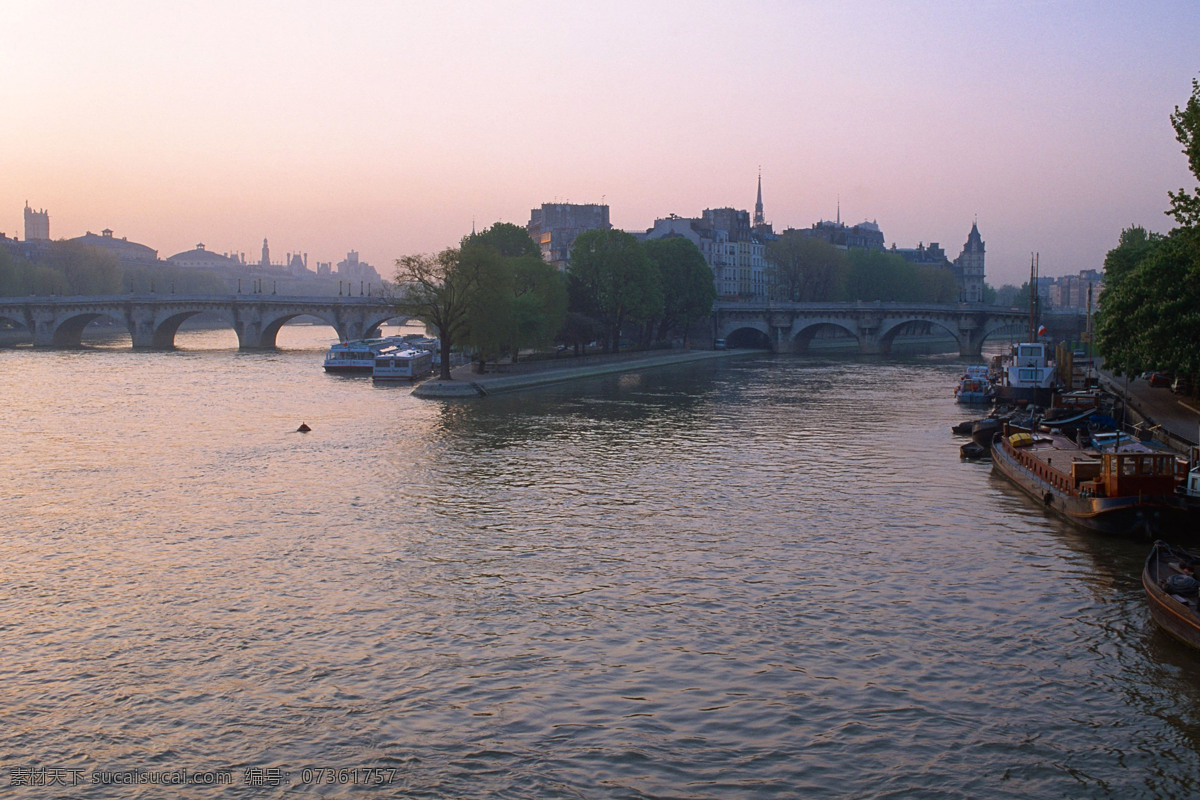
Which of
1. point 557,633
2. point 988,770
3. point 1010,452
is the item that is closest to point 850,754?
point 988,770

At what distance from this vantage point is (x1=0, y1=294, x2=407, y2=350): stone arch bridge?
4584 inches

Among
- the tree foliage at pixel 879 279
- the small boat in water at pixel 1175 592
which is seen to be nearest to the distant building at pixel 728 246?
the tree foliage at pixel 879 279

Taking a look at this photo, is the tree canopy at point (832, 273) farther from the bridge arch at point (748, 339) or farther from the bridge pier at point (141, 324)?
the bridge pier at point (141, 324)

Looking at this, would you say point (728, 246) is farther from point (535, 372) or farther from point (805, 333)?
point (535, 372)

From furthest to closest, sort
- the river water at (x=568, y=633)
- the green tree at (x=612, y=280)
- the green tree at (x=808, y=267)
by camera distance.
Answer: the green tree at (x=808, y=267) < the green tree at (x=612, y=280) < the river water at (x=568, y=633)

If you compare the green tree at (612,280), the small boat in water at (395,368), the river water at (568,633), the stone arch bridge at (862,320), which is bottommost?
the river water at (568,633)

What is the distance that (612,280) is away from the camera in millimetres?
95125

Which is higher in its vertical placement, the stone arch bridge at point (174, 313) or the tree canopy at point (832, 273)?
the tree canopy at point (832, 273)

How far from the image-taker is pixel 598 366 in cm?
8450

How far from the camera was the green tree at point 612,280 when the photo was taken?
94938 mm

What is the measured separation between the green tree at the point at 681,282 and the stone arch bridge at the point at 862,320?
48.6ft

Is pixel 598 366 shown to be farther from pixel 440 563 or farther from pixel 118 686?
pixel 118 686

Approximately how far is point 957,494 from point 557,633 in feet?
62.7

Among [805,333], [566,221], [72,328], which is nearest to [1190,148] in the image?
[805,333]
